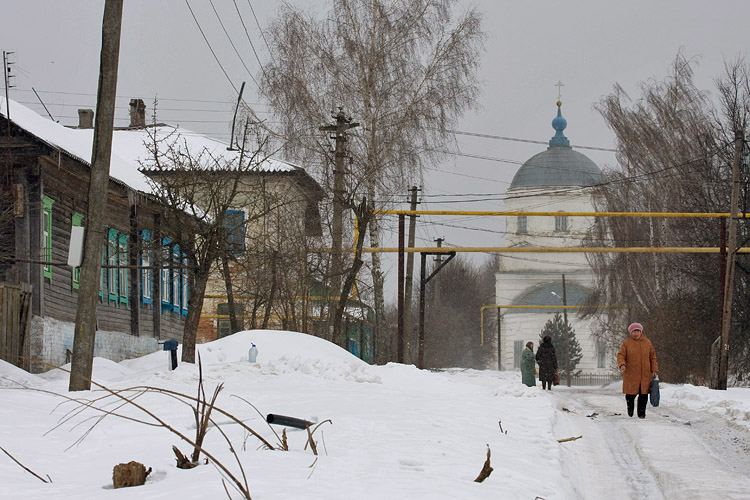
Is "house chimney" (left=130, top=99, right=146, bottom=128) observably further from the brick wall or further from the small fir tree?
the small fir tree

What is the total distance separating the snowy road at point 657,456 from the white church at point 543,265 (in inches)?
2466

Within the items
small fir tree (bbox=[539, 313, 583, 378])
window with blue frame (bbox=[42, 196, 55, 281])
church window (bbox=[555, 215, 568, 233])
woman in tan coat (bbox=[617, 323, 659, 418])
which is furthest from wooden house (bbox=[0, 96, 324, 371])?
church window (bbox=[555, 215, 568, 233])

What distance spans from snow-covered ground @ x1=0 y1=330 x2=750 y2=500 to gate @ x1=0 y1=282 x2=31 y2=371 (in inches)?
44.9

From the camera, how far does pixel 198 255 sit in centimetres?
1942

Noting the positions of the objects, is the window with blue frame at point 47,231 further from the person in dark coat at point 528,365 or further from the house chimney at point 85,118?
the house chimney at point 85,118

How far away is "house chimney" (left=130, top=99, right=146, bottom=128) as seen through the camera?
4509cm

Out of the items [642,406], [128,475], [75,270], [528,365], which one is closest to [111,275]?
[75,270]

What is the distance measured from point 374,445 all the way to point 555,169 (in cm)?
7408

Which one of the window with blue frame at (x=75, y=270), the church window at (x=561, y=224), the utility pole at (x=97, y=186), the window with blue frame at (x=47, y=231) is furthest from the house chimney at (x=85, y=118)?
the church window at (x=561, y=224)

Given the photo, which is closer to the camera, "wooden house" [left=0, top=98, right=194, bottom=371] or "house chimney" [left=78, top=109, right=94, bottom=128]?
"wooden house" [left=0, top=98, right=194, bottom=371]

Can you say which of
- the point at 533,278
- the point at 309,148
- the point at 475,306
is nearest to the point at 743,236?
the point at 309,148

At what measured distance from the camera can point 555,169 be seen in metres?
80.6

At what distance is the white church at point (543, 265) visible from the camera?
76.8m

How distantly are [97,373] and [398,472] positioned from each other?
12133 millimetres
